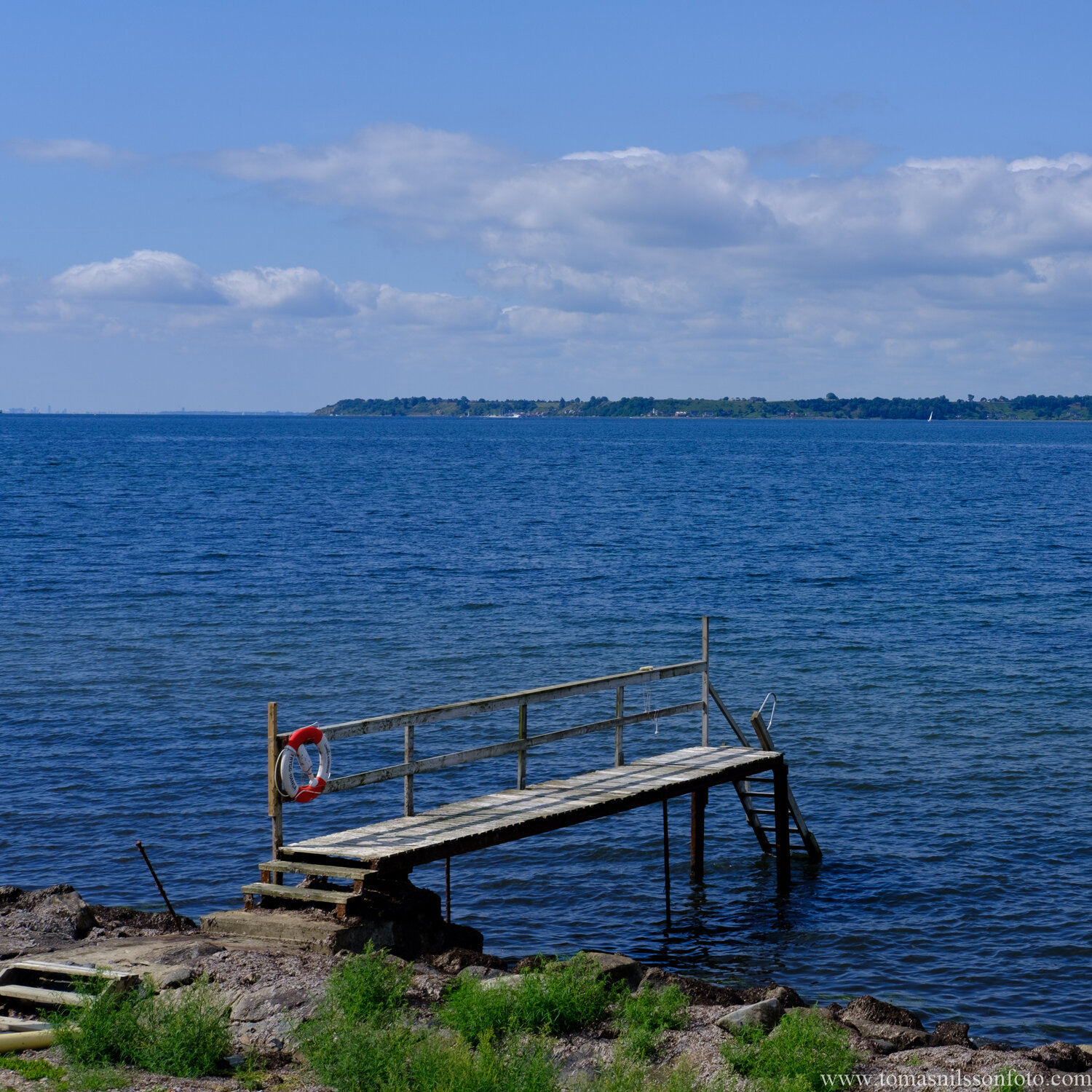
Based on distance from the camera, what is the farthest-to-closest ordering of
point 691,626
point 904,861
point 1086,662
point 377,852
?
point 691,626 → point 1086,662 → point 904,861 → point 377,852

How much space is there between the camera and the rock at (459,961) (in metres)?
11.5

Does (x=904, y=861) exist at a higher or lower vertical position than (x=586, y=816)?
lower

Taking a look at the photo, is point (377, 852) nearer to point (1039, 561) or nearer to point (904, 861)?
point (904, 861)

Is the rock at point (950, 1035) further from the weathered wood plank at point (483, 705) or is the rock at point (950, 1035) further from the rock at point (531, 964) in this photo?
the weathered wood plank at point (483, 705)

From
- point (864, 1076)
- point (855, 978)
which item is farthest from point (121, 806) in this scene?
point (864, 1076)

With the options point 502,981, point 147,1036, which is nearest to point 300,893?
point 502,981

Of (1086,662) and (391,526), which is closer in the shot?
(1086,662)

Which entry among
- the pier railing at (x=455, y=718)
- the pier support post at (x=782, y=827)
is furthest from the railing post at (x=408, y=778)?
the pier support post at (x=782, y=827)

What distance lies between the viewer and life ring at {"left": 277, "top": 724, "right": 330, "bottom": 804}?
12.5 metres

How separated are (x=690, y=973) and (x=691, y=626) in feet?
64.4

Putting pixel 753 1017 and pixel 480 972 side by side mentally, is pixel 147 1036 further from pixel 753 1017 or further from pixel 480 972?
pixel 753 1017

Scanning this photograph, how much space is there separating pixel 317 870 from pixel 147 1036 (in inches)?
129

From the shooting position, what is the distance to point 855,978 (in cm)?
1364

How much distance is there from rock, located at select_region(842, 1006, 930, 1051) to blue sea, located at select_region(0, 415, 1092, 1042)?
231 centimetres
